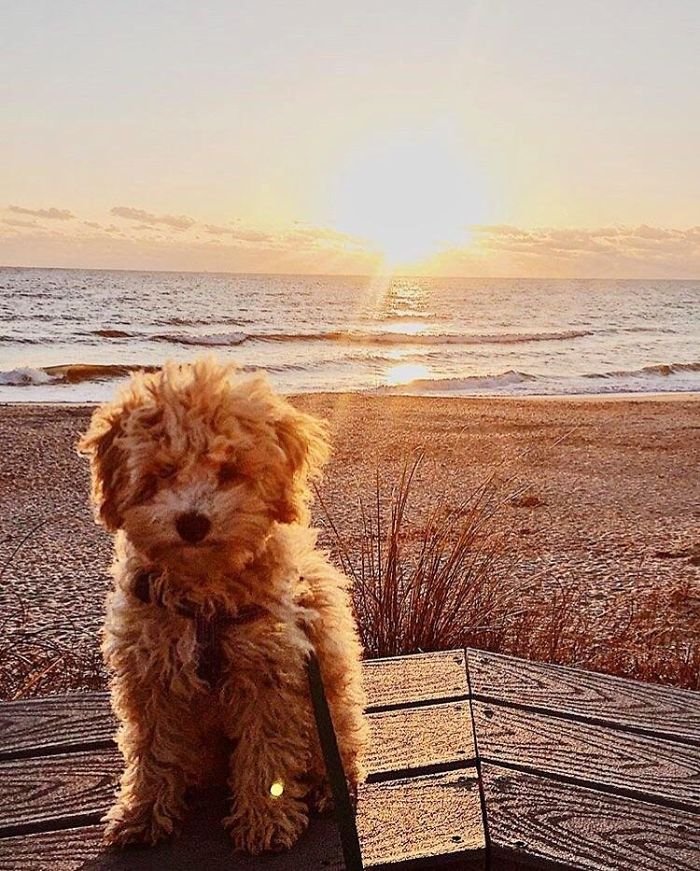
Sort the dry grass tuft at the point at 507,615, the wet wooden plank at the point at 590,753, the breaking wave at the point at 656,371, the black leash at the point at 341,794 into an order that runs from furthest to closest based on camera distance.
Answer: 1. the breaking wave at the point at 656,371
2. the dry grass tuft at the point at 507,615
3. the wet wooden plank at the point at 590,753
4. the black leash at the point at 341,794

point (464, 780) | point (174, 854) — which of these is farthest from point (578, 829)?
point (174, 854)

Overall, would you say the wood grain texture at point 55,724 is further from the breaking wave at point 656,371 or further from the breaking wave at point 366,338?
the breaking wave at point 366,338

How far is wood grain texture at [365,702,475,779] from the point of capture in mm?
3115

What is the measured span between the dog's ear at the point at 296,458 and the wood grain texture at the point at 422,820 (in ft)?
3.05

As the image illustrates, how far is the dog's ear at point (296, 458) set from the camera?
9.07 feet

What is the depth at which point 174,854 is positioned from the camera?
2684 mm

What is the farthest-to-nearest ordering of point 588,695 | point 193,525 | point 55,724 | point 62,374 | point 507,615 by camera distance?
point 62,374 < point 507,615 < point 588,695 < point 55,724 < point 193,525

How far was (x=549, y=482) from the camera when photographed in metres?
12.2

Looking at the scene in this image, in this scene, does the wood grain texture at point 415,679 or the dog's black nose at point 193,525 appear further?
the wood grain texture at point 415,679

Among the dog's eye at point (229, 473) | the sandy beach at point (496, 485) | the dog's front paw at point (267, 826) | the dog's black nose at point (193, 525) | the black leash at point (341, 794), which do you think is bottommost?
the sandy beach at point (496, 485)

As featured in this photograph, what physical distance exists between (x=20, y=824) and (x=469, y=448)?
12.6m

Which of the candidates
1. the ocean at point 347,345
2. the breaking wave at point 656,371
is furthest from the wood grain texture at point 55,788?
the breaking wave at point 656,371

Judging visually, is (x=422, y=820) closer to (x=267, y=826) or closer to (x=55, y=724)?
(x=267, y=826)

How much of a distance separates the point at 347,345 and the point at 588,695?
116ft
